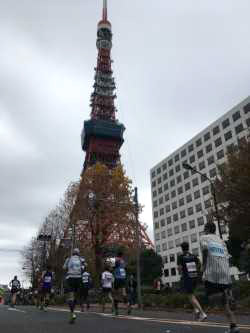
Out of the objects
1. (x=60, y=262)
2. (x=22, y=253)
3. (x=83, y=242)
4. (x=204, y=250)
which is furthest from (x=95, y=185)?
(x=22, y=253)

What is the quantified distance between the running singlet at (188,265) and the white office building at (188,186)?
2330 inches

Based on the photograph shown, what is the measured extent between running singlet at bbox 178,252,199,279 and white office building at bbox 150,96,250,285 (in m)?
59.2

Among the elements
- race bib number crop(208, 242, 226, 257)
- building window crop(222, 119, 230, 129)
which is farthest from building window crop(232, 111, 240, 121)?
race bib number crop(208, 242, 226, 257)

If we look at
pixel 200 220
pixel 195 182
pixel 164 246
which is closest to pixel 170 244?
pixel 164 246

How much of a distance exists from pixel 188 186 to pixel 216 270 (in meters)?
75.3

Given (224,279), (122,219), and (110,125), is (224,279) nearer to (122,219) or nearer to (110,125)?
(122,219)

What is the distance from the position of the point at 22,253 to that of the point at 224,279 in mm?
54312

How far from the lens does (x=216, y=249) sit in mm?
5926

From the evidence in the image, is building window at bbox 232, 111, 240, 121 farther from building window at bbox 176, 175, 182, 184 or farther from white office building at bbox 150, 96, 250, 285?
building window at bbox 176, 175, 182, 184

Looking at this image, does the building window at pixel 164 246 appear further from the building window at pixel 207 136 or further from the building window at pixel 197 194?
the building window at pixel 207 136

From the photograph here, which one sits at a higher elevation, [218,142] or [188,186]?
[218,142]

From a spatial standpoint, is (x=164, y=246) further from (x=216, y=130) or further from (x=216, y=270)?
(x=216, y=270)

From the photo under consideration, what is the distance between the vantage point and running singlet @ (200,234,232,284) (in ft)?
18.6

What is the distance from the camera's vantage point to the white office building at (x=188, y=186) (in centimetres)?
7000
